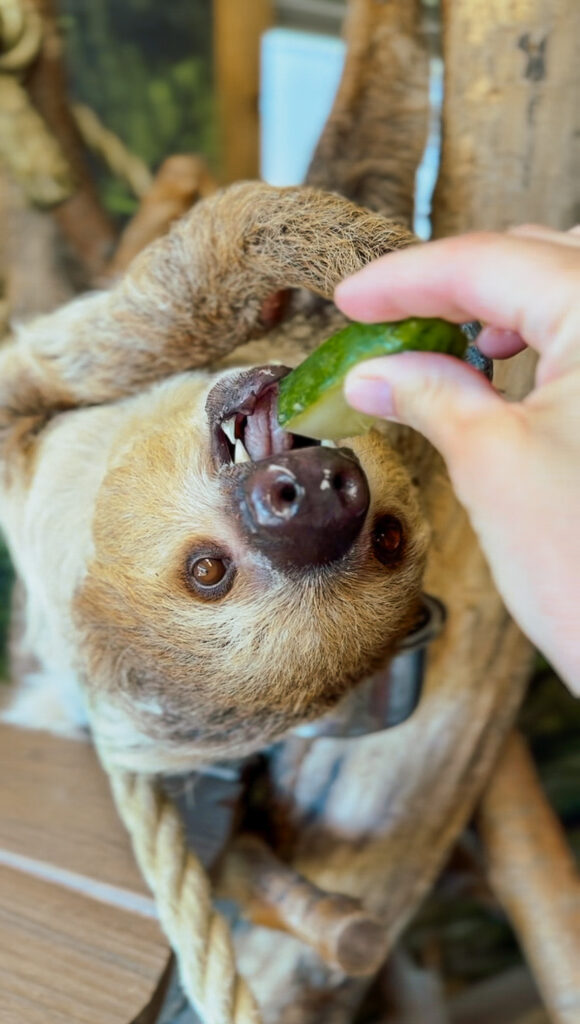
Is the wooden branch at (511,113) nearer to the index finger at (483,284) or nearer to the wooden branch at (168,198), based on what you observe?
the wooden branch at (168,198)

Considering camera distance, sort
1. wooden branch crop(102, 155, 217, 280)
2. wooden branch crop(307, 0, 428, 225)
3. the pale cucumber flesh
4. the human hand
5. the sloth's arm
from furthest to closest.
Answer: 1. wooden branch crop(102, 155, 217, 280)
2. wooden branch crop(307, 0, 428, 225)
3. the sloth's arm
4. the pale cucumber flesh
5. the human hand

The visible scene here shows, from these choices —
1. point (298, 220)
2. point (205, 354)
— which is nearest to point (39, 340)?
point (205, 354)

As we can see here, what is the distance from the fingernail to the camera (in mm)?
750

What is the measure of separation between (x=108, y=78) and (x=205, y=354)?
2.70 meters

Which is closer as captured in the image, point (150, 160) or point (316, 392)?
point (316, 392)

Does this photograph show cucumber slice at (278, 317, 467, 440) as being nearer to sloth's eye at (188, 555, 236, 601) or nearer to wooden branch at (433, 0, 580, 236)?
sloth's eye at (188, 555, 236, 601)

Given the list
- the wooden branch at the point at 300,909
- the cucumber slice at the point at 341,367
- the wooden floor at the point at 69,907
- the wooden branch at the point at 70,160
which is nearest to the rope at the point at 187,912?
the wooden floor at the point at 69,907

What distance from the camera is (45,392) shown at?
1813 millimetres

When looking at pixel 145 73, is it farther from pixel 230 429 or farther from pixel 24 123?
pixel 230 429

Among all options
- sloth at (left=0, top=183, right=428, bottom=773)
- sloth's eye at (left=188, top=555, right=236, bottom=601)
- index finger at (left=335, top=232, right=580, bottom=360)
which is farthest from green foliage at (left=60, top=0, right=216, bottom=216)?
index finger at (left=335, top=232, right=580, bottom=360)

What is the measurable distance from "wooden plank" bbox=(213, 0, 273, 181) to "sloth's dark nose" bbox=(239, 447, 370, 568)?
2980mm

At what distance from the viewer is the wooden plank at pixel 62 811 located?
4.78ft

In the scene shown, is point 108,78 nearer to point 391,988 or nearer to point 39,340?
point 39,340

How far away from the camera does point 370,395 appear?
76cm
